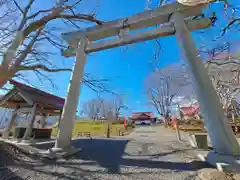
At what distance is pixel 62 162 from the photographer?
11.1 ft

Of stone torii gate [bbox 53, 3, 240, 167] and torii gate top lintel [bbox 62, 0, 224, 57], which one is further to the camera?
torii gate top lintel [bbox 62, 0, 224, 57]

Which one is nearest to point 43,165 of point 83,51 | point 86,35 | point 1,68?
point 1,68

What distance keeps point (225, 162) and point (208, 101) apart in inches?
56.4

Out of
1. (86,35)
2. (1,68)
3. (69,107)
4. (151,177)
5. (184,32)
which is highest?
Answer: (86,35)

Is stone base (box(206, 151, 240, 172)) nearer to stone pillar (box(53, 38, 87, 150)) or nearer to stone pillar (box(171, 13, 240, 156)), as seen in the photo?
A: stone pillar (box(171, 13, 240, 156))

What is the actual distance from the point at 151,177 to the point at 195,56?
139 inches

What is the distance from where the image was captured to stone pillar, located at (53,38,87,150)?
4156 mm

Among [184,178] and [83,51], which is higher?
[83,51]

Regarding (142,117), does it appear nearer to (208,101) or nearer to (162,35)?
(162,35)

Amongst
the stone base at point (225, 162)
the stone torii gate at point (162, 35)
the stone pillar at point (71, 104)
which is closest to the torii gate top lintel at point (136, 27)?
the stone torii gate at point (162, 35)

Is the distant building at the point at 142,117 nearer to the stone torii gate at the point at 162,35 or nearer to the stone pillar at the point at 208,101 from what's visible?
the stone torii gate at the point at 162,35

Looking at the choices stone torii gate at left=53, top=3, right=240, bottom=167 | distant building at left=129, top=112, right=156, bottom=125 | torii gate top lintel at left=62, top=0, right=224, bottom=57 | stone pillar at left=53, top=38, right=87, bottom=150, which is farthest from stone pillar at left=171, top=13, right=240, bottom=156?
distant building at left=129, top=112, right=156, bottom=125

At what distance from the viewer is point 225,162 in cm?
269

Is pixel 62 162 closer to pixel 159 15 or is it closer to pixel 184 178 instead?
pixel 184 178
